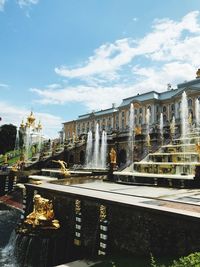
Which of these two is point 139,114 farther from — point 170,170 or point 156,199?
point 156,199

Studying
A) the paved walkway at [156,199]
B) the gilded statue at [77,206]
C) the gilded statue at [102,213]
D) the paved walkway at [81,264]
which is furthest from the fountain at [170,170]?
the paved walkway at [81,264]

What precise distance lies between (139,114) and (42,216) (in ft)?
230

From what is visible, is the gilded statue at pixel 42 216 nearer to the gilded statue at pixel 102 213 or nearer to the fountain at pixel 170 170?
the gilded statue at pixel 102 213

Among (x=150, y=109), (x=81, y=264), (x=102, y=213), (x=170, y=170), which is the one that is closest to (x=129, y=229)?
(x=102, y=213)

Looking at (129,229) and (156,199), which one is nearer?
(129,229)

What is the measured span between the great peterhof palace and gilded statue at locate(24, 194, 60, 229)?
29.3m

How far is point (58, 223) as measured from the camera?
1166cm

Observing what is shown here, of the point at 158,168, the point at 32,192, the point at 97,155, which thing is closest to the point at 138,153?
the point at 97,155

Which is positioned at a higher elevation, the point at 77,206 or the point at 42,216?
the point at 77,206

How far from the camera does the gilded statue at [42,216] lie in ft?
36.7

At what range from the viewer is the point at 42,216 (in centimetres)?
1148

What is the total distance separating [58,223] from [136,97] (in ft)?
239

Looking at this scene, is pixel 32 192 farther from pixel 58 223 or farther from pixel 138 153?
pixel 138 153

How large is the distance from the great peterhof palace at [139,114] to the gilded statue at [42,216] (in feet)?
96.3
